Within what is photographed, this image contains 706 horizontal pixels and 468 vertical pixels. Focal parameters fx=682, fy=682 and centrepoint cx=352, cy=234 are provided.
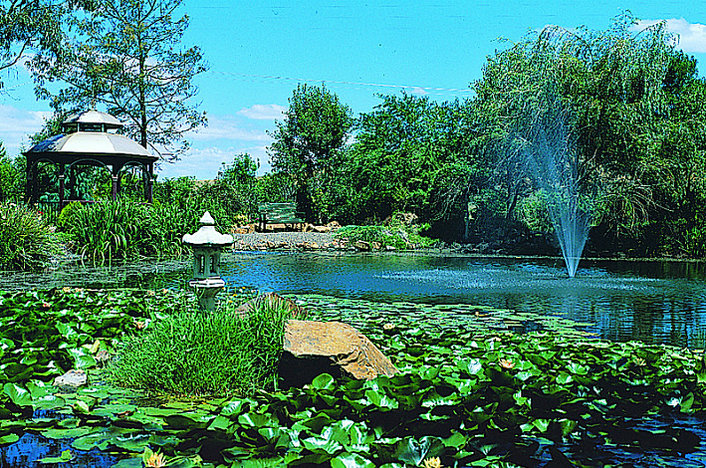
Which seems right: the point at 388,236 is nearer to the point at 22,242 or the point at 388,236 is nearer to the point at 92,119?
the point at 92,119

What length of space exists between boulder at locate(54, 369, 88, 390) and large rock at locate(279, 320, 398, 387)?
1111 mm

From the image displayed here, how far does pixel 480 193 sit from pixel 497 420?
1592 cm

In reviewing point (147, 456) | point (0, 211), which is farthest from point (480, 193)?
point (147, 456)

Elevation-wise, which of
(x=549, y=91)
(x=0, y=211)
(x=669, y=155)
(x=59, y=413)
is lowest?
(x=59, y=413)

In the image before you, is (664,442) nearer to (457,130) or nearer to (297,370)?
(297,370)

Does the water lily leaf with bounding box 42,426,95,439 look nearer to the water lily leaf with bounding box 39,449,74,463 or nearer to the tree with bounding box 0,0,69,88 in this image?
the water lily leaf with bounding box 39,449,74,463

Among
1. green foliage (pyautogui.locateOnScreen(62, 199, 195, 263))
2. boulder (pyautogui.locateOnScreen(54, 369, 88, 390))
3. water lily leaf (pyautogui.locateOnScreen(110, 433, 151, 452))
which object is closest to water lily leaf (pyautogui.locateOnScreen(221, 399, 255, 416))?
water lily leaf (pyautogui.locateOnScreen(110, 433, 151, 452))

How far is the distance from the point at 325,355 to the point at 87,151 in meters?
13.4

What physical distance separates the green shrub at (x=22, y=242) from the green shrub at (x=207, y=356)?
7.25 m

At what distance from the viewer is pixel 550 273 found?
38.4 feet

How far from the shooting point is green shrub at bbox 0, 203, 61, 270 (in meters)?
10.3

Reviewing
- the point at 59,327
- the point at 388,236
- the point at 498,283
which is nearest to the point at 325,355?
the point at 59,327

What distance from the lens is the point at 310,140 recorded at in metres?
24.1

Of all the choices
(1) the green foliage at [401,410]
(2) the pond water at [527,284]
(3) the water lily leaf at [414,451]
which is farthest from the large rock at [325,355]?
(2) the pond water at [527,284]
